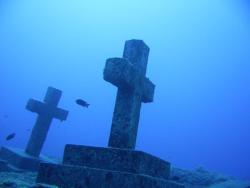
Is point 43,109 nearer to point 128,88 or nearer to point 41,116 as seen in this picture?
point 41,116

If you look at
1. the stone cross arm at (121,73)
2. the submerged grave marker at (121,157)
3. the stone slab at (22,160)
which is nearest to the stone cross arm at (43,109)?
the stone slab at (22,160)

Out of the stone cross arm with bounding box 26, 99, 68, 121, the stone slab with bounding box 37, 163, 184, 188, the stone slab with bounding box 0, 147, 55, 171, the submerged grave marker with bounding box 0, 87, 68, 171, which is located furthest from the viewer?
the stone cross arm with bounding box 26, 99, 68, 121

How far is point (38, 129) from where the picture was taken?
39.2ft

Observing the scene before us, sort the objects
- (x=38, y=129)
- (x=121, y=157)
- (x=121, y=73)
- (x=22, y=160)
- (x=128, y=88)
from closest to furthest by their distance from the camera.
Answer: (x=121, y=157)
(x=121, y=73)
(x=128, y=88)
(x=22, y=160)
(x=38, y=129)

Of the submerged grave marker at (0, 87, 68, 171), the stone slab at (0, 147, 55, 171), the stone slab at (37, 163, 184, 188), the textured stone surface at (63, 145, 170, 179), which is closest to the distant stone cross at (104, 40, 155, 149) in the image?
the textured stone surface at (63, 145, 170, 179)

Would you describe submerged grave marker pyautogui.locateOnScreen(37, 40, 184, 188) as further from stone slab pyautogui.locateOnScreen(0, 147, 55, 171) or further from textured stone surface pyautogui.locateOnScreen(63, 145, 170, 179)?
stone slab pyautogui.locateOnScreen(0, 147, 55, 171)

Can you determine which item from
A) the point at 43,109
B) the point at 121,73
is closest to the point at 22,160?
the point at 43,109

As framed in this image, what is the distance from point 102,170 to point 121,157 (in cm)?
36

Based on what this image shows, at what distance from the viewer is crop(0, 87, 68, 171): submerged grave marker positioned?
11290 mm

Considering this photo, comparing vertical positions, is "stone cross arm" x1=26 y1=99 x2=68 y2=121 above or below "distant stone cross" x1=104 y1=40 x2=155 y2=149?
above

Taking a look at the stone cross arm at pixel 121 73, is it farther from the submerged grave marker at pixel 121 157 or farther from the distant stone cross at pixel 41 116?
the distant stone cross at pixel 41 116

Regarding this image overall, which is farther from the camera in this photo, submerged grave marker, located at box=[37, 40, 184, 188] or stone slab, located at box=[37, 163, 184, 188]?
submerged grave marker, located at box=[37, 40, 184, 188]

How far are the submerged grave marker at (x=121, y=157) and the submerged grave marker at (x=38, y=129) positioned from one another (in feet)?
20.4

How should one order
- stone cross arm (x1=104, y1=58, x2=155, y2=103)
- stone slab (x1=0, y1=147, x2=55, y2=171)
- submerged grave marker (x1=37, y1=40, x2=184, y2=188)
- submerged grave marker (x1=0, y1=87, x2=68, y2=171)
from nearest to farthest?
submerged grave marker (x1=37, y1=40, x2=184, y2=188)
stone cross arm (x1=104, y1=58, x2=155, y2=103)
stone slab (x1=0, y1=147, x2=55, y2=171)
submerged grave marker (x1=0, y1=87, x2=68, y2=171)
